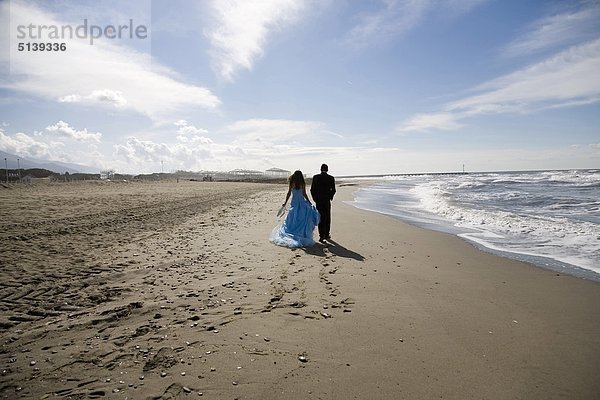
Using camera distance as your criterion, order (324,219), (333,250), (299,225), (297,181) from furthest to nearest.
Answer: (297,181)
(324,219)
(299,225)
(333,250)

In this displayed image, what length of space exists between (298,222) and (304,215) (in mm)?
261

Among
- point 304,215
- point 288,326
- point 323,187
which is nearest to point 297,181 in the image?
point 323,187

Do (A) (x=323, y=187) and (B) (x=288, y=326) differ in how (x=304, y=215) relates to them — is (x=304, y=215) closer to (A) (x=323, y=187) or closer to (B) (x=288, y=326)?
(A) (x=323, y=187)

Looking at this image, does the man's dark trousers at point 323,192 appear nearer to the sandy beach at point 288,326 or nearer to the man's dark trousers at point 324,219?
the man's dark trousers at point 324,219

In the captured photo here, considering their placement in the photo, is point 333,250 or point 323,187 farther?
point 323,187

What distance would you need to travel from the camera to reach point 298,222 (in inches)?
332

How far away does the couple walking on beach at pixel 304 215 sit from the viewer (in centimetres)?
812

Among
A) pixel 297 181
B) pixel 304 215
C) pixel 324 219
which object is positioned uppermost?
pixel 297 181

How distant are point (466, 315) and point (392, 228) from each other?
6682 millimetres

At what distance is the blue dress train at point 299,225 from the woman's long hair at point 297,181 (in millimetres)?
143

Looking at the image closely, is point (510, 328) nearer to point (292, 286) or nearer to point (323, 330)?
point (323, 330)

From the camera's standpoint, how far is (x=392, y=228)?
1055 cm

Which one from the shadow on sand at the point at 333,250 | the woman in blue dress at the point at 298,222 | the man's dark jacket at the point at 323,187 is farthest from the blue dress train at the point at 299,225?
the man's dark jacket at the point at 323,187

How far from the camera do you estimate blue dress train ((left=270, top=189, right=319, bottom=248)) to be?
804cm
